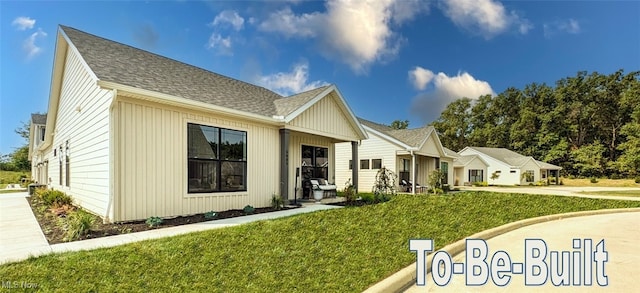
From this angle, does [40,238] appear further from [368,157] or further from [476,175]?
[476,175]

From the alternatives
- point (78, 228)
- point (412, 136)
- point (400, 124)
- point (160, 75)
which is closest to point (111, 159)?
point (78, 228)

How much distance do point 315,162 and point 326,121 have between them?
185 centimetres

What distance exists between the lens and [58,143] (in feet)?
40.9

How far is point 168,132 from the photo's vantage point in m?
6.84

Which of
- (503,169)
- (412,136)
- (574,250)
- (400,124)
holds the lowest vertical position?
(503,169)

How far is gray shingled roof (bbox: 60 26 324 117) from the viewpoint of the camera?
22.8 feet

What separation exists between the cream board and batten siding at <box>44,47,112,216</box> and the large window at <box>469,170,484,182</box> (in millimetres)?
35343

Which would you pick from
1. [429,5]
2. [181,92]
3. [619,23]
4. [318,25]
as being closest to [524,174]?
[619,23]

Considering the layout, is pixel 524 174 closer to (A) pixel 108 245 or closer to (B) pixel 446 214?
(B) pixel 446 214

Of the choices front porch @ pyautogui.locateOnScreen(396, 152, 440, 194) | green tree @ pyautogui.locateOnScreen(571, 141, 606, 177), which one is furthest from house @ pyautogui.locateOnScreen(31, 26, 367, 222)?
green tree @ pyautogui.locateOnScreen(571, 141, 606, 177)

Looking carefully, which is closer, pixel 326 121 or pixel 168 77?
pixel 168 77

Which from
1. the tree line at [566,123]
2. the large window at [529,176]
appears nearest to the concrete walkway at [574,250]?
the large window at [529,176]

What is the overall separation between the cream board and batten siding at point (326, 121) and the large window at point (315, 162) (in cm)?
108

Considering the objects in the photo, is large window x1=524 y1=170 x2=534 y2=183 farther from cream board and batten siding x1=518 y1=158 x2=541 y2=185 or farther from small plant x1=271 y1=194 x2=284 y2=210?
small plant x1=271 y1=194 x2=284 y2=210
